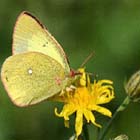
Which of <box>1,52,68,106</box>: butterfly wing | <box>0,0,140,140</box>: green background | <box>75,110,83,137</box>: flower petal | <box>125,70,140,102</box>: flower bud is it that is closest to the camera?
<box>75,110,83,137</box>: flower petal

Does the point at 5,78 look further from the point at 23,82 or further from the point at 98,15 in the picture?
the point at 98,15

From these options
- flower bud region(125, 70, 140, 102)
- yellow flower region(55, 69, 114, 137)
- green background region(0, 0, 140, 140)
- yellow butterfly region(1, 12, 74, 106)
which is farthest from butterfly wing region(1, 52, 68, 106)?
green background region(0, 0, 140, 140)

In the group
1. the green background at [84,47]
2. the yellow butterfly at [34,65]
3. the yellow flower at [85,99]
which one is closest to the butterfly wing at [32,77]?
the yellow butterfly at [34,65]

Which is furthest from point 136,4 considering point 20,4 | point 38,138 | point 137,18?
point 38,138

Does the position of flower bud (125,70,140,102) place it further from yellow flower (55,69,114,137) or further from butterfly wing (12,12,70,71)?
butterfly wing (12,12,70,71)

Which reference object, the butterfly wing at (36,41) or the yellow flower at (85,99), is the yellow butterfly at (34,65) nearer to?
the butterfly wing at (36,41)

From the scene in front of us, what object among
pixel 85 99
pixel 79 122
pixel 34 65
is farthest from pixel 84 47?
pixel 79 122

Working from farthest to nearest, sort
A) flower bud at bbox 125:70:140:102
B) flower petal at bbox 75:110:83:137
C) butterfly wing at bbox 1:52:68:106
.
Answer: flower bud at bbox 125:70:140:102, butterfly wing at bbox 1:52:68:106, flower petal at bbox 75:110:83:137

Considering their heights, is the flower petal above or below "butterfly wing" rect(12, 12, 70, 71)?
below
